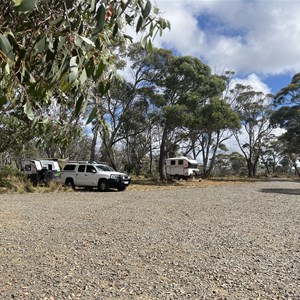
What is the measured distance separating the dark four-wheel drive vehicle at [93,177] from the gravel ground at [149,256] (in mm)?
8986

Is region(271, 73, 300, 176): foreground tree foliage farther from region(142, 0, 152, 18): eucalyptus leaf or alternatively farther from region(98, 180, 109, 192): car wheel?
region(142, 0, 152, 18): eucalyptus leaf

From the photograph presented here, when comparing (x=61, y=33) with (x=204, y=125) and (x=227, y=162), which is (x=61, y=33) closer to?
(x=204, y=125)

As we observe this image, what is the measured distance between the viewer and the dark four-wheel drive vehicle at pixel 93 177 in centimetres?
1819

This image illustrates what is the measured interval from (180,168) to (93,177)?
42.0 feet

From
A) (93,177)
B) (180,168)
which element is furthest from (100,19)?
(180,168)

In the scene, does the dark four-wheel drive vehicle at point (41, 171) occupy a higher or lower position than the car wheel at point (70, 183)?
higher

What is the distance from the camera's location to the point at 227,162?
6956cm

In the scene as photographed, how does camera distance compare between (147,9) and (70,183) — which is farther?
(70,183)

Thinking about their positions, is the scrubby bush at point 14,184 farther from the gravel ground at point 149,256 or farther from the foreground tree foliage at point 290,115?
the foreground tree foliage at point 290,115

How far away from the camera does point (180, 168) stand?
3006 centimetres

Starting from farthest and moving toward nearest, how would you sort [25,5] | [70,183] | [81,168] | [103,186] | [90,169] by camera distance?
[70,183] → [81,168] → [90,169] → [103,186] → [25,5]

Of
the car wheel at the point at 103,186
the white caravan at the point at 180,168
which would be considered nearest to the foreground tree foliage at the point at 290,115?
the white caravan at the point at 180,168

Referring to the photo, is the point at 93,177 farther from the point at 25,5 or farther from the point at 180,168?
the point at 25,5

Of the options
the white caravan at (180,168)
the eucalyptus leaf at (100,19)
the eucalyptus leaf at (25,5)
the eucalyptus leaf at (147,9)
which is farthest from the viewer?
the white caravan at (180,168)
